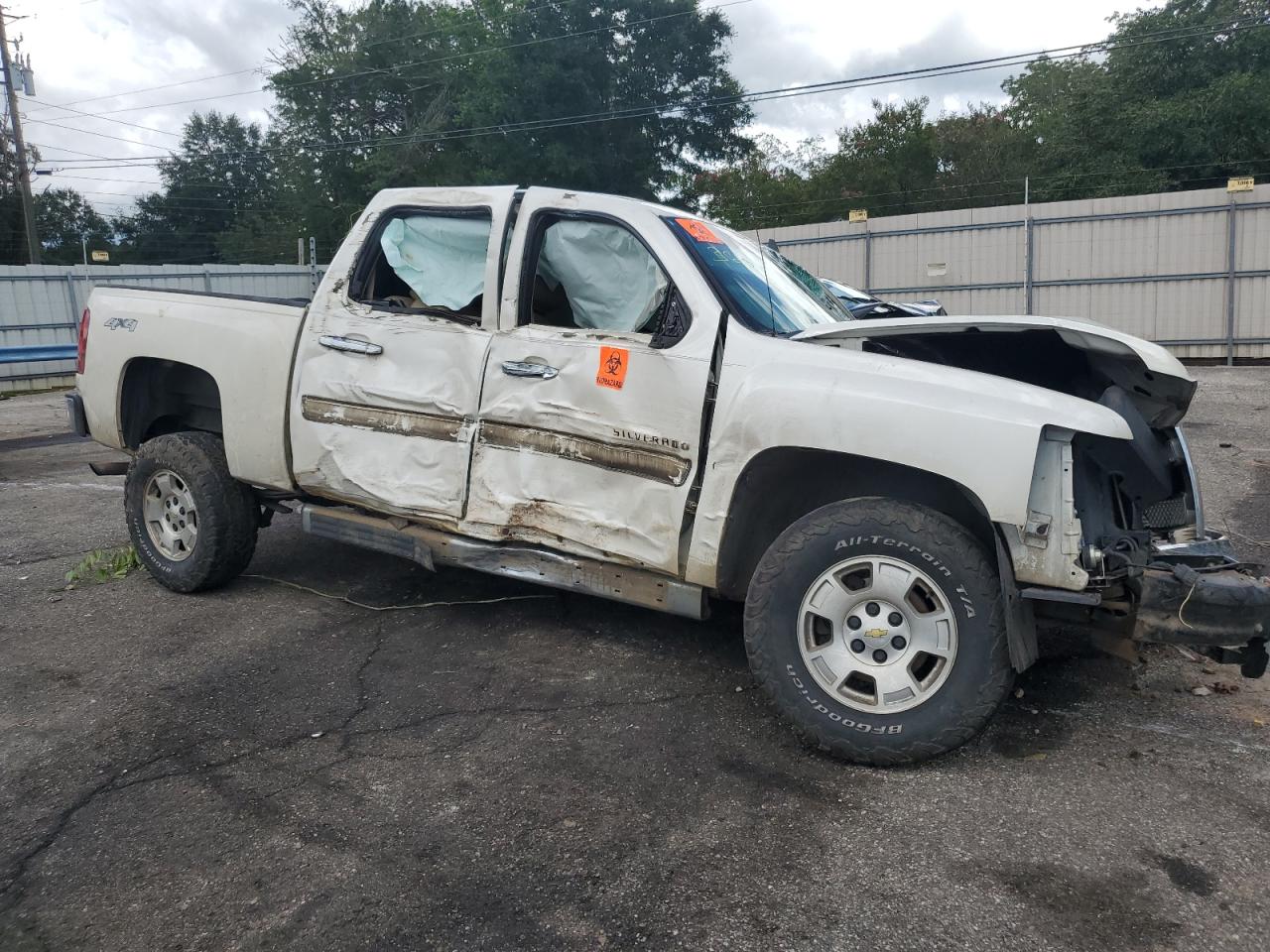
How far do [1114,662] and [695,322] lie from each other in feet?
7.91

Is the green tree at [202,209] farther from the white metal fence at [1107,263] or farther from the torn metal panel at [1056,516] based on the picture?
the torn metal panel at [1056,516]

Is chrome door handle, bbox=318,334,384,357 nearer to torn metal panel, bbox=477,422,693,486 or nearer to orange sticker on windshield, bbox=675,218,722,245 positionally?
torn metal panel, bbox=477,422,693,486

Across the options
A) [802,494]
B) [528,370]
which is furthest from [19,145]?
[802,494]

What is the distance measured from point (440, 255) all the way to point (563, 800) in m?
2.67

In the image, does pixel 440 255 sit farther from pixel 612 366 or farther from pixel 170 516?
pixel 170 516

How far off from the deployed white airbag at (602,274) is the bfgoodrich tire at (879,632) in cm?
120

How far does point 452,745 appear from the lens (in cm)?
365

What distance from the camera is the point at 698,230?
432 cm

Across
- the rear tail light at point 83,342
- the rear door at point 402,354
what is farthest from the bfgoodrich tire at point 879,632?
the rear tail light at point 83,342

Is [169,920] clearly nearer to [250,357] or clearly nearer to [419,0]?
[250,357]

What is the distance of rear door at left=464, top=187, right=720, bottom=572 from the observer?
383 cm

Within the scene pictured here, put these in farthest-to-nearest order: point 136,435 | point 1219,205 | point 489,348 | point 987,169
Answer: point 987,169
point 1219,205
point 136,435
point 489,348

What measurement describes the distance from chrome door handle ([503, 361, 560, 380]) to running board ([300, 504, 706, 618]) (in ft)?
2.46

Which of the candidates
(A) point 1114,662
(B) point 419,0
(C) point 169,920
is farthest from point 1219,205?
(B) point 419,0
